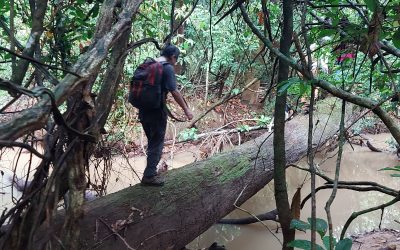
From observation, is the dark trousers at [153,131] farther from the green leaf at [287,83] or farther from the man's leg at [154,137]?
the green leaf at [287,83]

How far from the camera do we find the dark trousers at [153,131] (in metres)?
3.90

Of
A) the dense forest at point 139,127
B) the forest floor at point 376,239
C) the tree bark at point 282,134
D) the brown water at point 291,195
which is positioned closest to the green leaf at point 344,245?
the dense forest at point 139,127

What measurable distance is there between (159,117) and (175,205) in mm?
837

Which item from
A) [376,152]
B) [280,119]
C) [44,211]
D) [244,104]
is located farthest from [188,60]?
[44,211]

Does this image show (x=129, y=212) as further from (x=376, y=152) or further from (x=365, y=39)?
(x=376, y=152)

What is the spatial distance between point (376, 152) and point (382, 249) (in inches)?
184

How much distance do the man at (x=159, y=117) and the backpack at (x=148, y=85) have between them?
0.08m

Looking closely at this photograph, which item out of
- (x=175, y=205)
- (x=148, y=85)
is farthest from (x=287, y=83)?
(x=175, y=205)

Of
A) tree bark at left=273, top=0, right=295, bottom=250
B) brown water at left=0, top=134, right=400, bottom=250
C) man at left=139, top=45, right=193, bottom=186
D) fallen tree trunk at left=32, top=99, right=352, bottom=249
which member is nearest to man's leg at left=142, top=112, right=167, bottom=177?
man at left=139, top=45, right=193, bottom=186

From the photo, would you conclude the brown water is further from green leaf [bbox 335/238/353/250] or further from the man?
green leaf [bbox 335/238/353/250]

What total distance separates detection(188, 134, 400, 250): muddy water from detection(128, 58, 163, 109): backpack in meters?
1.51

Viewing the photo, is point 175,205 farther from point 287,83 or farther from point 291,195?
point 291,195

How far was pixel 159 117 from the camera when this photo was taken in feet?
12.8

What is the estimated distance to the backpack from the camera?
3.62 m
